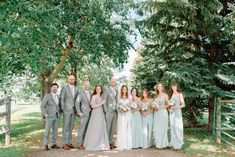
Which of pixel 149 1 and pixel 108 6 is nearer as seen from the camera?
pixel 149 1

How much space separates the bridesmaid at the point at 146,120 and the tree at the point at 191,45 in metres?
1.94

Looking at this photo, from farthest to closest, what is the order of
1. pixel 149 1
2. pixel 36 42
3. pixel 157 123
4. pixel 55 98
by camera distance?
pixel 149 1
pixel 157 123
pixel 55 98
pixel 36 42

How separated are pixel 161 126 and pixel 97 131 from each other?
2.13m

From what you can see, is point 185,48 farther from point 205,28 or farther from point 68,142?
point 68,142

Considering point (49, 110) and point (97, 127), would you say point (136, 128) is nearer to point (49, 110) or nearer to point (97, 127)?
point (97, 127)

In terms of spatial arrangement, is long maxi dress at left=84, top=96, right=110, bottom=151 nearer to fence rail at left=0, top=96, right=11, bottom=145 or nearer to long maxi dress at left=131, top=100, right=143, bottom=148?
long maxi dress at left=131, top=100, right=143, bottom=148

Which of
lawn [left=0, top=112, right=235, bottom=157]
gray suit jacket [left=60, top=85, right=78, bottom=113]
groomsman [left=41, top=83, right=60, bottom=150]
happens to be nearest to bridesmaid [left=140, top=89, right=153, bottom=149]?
lawn [left=0, top=112, right=235, bottom=157]

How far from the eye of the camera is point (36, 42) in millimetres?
9273

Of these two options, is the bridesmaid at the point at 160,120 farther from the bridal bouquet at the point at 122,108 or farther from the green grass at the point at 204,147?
the bridal bouquet at the point at 122,108

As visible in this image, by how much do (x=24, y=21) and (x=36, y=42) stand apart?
795 millimetres

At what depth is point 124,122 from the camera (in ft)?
36.0

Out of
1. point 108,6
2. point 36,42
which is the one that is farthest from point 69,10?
point 36,42

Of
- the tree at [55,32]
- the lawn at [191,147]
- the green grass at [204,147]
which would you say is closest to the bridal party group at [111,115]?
the green grass at [204,147]

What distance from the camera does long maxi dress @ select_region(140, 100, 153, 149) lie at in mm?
11081
